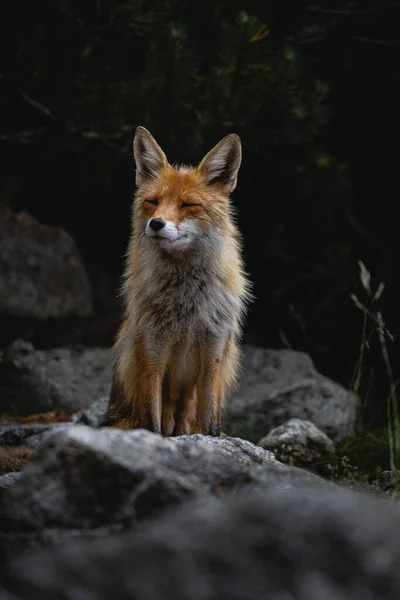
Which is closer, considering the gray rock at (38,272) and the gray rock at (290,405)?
the gray rock at (290,405)

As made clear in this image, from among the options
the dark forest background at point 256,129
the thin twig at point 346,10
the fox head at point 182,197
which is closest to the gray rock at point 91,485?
the fox head at point 182,197

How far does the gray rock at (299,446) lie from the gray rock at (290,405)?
48 centimetres

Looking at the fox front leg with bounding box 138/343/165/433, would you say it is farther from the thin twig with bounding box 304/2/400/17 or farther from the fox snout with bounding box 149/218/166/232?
the thin twig with bounding box 304/2/400/17

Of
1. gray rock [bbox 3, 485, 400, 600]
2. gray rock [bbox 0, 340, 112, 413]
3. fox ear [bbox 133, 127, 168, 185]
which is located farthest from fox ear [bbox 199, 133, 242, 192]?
gray rock [bbox 0, 340, 112, 413]

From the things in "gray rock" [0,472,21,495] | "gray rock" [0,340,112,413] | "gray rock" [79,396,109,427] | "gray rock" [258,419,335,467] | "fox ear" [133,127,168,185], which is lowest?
"gray rock" [0,340,112,413]

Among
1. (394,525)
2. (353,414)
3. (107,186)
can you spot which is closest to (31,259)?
(107,186)

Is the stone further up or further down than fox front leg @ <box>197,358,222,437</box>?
further down

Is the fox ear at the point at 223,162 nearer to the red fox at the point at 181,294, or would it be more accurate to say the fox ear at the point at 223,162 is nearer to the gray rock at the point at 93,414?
A: the red fox at the point at 181,294

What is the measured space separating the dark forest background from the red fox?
1.45 metres

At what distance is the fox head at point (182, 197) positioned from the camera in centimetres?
443

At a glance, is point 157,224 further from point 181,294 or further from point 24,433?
point 24,433

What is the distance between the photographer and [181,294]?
459cm

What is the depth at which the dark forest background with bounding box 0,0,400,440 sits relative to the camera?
6.57 meters

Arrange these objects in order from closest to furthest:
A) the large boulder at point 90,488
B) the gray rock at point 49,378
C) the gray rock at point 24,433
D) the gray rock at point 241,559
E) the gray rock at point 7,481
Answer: the gray rock at point 241,559 < the large boulder at point 90,488 < the gray rock at point 7,481 < the gray rock at point 24,433 < the gray rock at point 49,378
